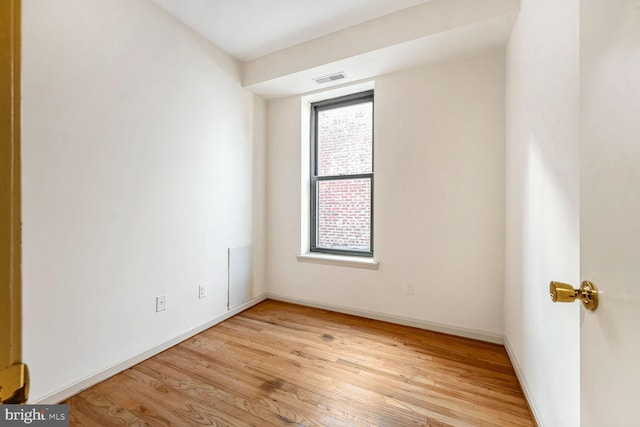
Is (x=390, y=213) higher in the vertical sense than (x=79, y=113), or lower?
lower

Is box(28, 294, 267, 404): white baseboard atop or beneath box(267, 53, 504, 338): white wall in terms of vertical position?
beneath

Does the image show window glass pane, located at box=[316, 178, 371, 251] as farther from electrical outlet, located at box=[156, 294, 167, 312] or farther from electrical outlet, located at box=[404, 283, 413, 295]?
electrical outlet, located at box=[156, 294, 167, 312]

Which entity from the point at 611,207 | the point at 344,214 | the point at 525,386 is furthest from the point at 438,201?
the point at 611,207

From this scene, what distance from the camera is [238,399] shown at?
5.29 ft

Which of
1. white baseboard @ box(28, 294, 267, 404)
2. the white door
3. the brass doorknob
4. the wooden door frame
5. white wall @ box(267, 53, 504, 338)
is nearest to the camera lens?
the wooden door frame

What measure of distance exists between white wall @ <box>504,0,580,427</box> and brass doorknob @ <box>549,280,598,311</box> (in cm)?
53

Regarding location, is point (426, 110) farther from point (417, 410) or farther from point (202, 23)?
point (417, 410)

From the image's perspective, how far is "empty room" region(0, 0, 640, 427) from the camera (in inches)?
24.2

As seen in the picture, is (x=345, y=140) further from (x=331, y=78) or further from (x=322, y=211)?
(x=322, y=211)

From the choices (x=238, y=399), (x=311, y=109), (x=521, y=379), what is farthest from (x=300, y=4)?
(x=521, y=379)

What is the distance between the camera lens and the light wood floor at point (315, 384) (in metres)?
1.48

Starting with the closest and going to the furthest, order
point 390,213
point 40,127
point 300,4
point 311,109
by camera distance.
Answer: point 40,127 < point 300,4 < point 390,213 < point 311,109

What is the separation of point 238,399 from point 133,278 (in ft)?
3.78

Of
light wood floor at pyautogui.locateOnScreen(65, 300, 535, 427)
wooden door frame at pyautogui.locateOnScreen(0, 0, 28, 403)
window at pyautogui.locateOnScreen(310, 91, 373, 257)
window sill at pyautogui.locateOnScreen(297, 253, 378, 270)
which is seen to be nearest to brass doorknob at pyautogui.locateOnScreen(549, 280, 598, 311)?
wooden door frame at pyautogui.locateOnScreen(0, 0, 28, 403)
